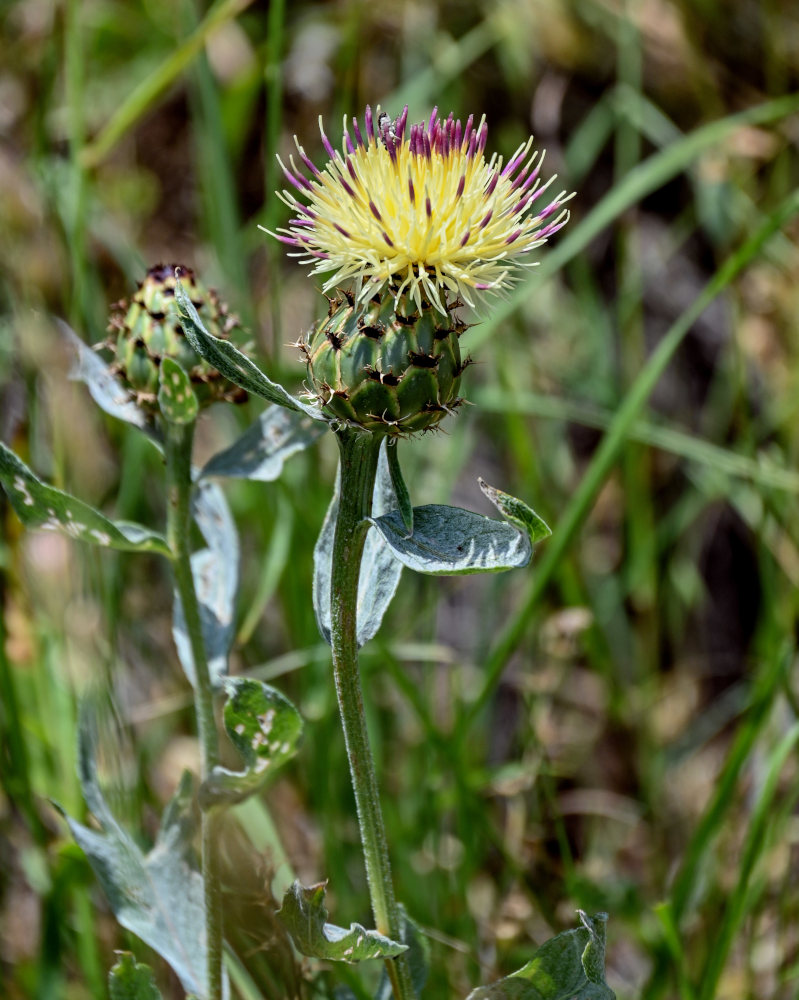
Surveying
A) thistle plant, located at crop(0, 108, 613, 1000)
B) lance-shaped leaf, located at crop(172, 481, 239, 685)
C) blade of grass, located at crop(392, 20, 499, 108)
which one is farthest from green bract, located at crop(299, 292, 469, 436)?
blade of grass, located at crop(392, 20, 499, 108)

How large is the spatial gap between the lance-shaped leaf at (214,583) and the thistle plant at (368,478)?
59mm

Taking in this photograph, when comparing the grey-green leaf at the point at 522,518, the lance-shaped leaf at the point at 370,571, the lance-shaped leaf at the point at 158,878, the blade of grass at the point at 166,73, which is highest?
the blade of grass at the point at 166,73

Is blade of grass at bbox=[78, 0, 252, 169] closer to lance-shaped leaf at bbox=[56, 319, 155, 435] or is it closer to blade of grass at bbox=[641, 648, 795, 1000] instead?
lance-shaped leaf at bbox=[56, 319, 155, 435]

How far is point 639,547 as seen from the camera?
253 cm

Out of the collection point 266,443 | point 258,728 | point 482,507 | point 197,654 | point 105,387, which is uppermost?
point 482,507

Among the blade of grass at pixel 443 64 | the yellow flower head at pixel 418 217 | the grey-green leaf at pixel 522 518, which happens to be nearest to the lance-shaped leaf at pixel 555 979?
the grey-green leaf at pixel 522 518

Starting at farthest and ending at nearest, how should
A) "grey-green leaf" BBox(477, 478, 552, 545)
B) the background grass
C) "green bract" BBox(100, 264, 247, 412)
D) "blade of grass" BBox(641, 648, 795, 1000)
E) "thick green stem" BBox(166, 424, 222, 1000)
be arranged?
the background grass → "blade of grass" BBox(641, 648, 795, 1000) → "green bract" BBox(100, 264, 247, 412) → "thick green stem" BBox(166, 424, 222, 1000) → "grey-green leaf" BBox(477, 478, 552, 545)

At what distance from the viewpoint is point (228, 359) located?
3.02ft

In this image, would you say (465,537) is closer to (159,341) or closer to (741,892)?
(159,341)

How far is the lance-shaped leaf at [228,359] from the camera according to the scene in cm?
92

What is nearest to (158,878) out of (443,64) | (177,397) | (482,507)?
(177,397)

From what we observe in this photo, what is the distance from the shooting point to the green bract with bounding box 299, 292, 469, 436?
3.15 ft

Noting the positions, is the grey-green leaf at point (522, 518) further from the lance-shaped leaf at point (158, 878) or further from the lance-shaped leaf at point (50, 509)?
the lance-shaped leaf at point (158, 878)

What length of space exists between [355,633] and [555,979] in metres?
0.40
